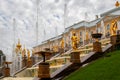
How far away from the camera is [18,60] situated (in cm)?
4028

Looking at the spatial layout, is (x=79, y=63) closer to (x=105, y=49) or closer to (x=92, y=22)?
(x=105, y=49)

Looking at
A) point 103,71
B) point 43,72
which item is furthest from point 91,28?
point 103,71

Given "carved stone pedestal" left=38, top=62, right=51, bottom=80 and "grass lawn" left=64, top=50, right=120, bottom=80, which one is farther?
"carved stone pedestal" left=38, top=62, right=51, bottom=80

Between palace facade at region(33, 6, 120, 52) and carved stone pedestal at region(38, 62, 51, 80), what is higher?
palace facade at region(33, 6, 120, 52)

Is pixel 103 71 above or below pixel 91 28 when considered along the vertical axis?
below

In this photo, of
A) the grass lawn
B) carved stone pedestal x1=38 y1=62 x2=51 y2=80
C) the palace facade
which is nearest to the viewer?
the grass lawn

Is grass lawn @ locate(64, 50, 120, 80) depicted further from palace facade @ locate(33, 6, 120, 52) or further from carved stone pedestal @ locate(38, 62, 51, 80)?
palace facade @ locate(33, 6, 120, 52)

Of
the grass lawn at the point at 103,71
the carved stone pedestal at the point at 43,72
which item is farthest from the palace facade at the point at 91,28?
the grass lawn at the point at 103,71

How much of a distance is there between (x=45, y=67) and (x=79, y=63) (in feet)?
7.70

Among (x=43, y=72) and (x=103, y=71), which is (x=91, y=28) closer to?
(x=43, y=72)

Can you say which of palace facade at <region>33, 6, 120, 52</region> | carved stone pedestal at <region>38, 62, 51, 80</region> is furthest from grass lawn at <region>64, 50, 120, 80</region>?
palace facade at <region>33, 6, 120, 52</region>

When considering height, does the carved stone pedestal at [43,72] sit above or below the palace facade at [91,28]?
below

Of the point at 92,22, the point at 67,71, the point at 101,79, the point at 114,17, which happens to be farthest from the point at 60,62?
the point at 92,22

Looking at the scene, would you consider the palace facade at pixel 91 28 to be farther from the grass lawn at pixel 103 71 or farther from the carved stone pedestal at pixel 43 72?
the grass lawn at pixel 103 71
